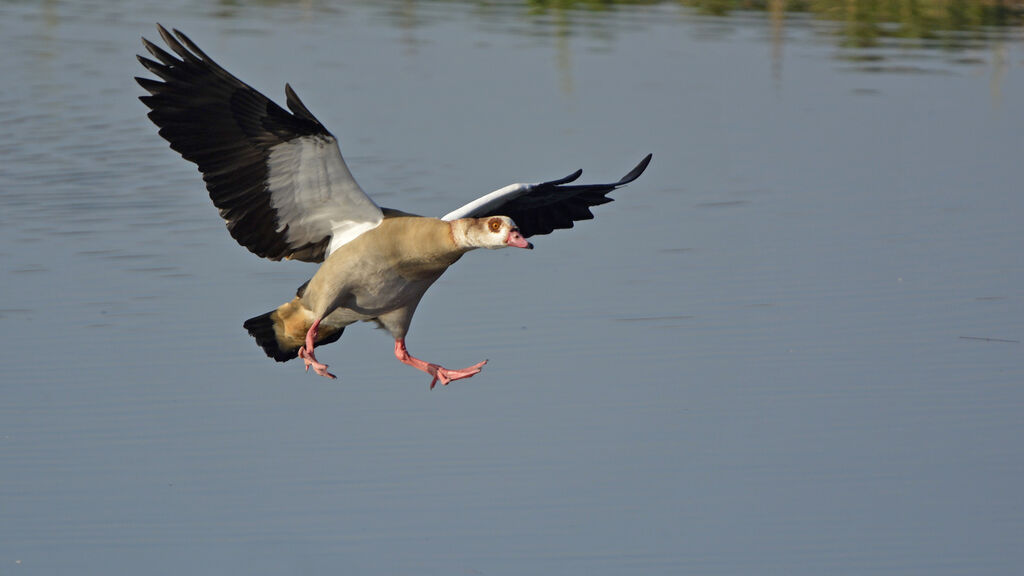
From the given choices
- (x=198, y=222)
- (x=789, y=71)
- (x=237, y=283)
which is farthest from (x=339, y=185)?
(x=789, y=71)

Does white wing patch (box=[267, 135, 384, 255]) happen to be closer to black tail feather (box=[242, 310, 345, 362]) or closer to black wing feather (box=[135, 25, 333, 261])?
black wing feather (box=[135, 25, 333, 261])

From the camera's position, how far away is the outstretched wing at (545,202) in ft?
23.1

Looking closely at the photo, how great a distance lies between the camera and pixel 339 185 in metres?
6.78

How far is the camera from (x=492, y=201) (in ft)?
23.1

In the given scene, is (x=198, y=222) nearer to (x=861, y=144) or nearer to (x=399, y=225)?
(x=399, y=225)

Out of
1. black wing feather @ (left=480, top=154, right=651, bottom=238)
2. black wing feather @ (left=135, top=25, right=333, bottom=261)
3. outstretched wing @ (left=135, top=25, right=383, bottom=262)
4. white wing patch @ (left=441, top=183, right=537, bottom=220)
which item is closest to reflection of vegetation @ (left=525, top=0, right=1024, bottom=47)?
black wing feather @ (left=480, top=154, right=651, bottom=238)

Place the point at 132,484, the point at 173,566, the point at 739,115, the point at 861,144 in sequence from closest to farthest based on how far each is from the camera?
the point at 173,566, the point at 132,484, the point at 861,144, the point at 739,115

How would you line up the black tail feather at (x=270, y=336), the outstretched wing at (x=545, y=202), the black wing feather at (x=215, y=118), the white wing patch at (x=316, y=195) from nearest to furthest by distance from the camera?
1. the black wing feather at (x=215, y=118)
2. the white wing patch at (x=316, y=195)
3. the outstretched wing at (x=545, y=202)
4. the black tail feather at (x=270, y=336)

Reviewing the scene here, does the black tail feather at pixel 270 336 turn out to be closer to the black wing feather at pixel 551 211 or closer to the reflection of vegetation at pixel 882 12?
the black wing feather at pixel 551 211

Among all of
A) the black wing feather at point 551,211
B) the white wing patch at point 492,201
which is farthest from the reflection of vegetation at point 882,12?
the white wing patch at point 492,201

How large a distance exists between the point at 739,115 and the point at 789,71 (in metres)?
2.15

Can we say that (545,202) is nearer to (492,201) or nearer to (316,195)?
(492,201)

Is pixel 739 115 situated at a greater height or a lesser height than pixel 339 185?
lesser

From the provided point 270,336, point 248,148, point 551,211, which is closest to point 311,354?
point 270,336
